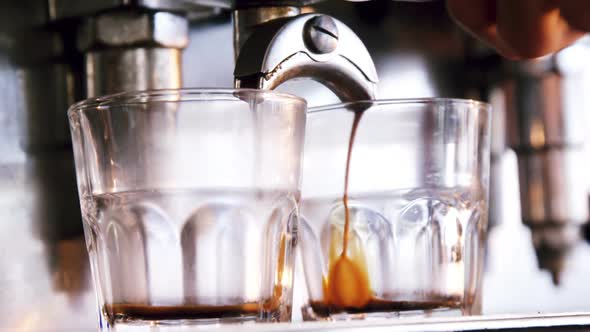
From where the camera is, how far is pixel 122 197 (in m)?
0.38

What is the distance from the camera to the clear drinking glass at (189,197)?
357 millimetres

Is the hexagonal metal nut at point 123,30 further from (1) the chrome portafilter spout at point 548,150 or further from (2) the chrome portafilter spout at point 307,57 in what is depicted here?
(1) the chrome portafilter spout at point 548,150

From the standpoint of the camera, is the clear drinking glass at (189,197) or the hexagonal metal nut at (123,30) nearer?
the clear drinking glass at (189,197)

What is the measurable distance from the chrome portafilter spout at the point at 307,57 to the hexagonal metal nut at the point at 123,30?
0.21ft

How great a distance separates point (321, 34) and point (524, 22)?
0.29ft

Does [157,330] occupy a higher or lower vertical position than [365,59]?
lower

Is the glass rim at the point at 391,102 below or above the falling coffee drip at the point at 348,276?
above

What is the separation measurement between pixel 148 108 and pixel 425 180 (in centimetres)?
14

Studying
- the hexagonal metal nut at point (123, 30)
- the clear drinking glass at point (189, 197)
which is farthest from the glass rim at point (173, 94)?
the hexagonal metal nut at point (123, 30)

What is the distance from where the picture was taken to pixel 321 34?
43 cm

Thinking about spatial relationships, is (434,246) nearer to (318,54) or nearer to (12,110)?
(318,54)

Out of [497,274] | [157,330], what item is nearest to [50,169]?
[157,330]

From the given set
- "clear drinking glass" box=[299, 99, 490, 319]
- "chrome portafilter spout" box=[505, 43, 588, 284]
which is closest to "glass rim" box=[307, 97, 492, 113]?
"clear drinking glass" box=[299, 99, 490, 319]

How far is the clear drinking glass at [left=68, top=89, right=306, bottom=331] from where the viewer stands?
357 millimetres
